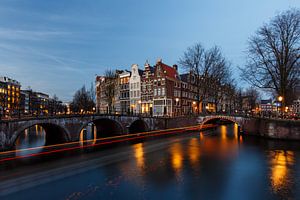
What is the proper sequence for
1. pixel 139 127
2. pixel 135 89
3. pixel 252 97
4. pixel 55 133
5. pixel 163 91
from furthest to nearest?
pixel 252 97, pixel 135 89, pixel 163 91, pixel 139 127, pixel 55 133

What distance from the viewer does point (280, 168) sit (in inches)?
608

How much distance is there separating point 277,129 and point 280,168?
52.6 ft

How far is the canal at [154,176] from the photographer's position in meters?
10.9

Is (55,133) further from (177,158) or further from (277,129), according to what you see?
(277,129)

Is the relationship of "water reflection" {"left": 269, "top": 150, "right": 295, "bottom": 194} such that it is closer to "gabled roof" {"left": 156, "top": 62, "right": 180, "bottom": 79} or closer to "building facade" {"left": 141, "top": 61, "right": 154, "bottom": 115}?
"gabled roof" {"left": 156, "top": 62, "right": 180, "bottom": 79}

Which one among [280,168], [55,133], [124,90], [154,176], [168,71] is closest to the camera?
[154,176]

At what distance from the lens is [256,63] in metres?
32.8

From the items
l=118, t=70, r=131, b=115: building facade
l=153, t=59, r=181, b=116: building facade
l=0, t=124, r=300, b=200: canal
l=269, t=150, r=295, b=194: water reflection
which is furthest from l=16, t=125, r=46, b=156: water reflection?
l=118, t=70, r=131, b=115: building facade

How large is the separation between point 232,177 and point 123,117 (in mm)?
24468

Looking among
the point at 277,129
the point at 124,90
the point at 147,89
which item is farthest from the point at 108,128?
the point at 124,90

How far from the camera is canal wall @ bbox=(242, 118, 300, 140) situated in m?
27.7

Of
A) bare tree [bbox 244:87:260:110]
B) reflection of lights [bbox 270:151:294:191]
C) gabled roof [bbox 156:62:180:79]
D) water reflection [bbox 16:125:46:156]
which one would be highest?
gabled roof [bbox 156:62:180:79]

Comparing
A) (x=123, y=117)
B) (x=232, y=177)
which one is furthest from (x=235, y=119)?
(x=232, y=177)

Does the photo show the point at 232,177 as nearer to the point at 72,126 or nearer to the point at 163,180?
the point at 163,180
